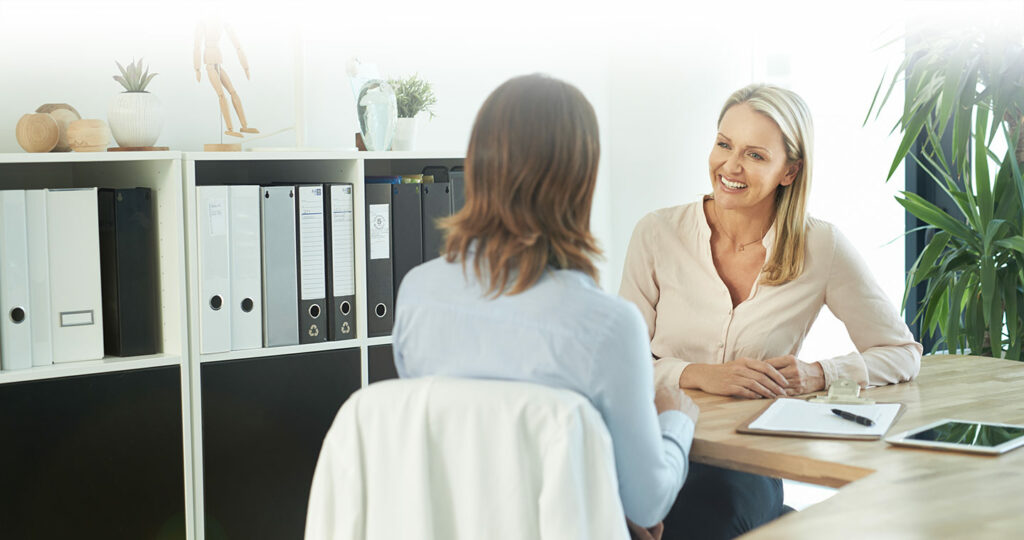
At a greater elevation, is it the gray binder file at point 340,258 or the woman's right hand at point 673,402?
the gray binder file at point 340,258

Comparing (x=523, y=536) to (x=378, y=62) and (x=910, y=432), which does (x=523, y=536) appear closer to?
(x=910, y=432)

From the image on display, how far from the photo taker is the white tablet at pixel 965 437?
149 centimetres

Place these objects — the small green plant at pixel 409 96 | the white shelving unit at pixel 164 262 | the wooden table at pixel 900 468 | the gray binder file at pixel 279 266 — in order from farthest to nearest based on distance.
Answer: the small green plant at pixel 409 96 → the gray binder file at pixel 279 266 → the white shelving unit at pixel 164 262 → the wooden table at pixel 900 468

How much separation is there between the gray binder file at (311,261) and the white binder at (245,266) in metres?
0.11

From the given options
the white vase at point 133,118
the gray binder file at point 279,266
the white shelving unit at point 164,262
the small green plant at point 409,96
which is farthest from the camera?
the small green plant at point 409,96

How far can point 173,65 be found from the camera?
9.41 ft

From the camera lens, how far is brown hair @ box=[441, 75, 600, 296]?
1.31 metres

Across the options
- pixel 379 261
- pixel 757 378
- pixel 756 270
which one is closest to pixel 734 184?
pixel 756 270

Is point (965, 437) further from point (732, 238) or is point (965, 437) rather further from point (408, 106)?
point (408, 106)

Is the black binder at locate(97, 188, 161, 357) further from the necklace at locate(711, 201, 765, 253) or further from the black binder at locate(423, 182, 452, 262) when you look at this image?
the necklace at locate(711, 201, 765, 253)

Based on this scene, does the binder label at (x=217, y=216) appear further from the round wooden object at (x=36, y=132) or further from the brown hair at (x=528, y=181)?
the brown hair at (x=528, y=181)

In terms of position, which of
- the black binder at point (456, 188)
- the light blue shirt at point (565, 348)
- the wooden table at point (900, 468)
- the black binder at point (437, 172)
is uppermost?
the black binder at point (437, 172)

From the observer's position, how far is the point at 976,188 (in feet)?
9.37

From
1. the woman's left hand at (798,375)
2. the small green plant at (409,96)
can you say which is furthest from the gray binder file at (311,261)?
the woman's left hand at (798,375)
